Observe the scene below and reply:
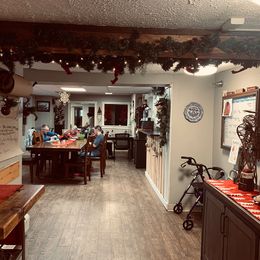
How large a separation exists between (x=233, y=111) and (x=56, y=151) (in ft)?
14.2

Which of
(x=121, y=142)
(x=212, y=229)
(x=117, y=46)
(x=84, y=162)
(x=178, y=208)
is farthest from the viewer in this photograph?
(x=121, y=142)

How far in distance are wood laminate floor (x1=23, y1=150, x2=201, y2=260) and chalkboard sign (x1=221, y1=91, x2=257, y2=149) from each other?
4.39 ft

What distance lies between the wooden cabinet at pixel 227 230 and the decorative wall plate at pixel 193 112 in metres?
1.99

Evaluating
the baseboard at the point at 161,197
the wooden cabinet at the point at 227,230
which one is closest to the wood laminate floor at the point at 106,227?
the baseboard at the point at 161,197

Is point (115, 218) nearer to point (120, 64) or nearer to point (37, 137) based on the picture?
point (120, 64)

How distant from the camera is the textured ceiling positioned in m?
1.88

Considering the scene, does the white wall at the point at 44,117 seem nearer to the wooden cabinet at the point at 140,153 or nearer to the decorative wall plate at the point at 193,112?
the wooden cabinet at the point at 140,153

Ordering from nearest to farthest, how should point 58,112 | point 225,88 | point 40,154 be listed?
1. point 225,88
2. point 40,154
3. point 58,112

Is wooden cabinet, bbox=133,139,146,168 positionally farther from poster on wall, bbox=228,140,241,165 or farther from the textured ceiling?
the textured ceiling

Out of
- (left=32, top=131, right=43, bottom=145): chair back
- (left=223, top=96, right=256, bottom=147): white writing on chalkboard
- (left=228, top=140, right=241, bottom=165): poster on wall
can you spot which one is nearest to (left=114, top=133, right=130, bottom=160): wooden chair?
(left=32, top=131, right=43, bottom=145): chair back

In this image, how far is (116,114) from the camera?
12.6m

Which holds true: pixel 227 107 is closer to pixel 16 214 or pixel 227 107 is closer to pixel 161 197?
pixel 161 197

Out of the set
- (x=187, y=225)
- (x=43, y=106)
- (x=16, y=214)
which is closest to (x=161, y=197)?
(x=187, y=225)

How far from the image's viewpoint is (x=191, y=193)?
15.4ft
